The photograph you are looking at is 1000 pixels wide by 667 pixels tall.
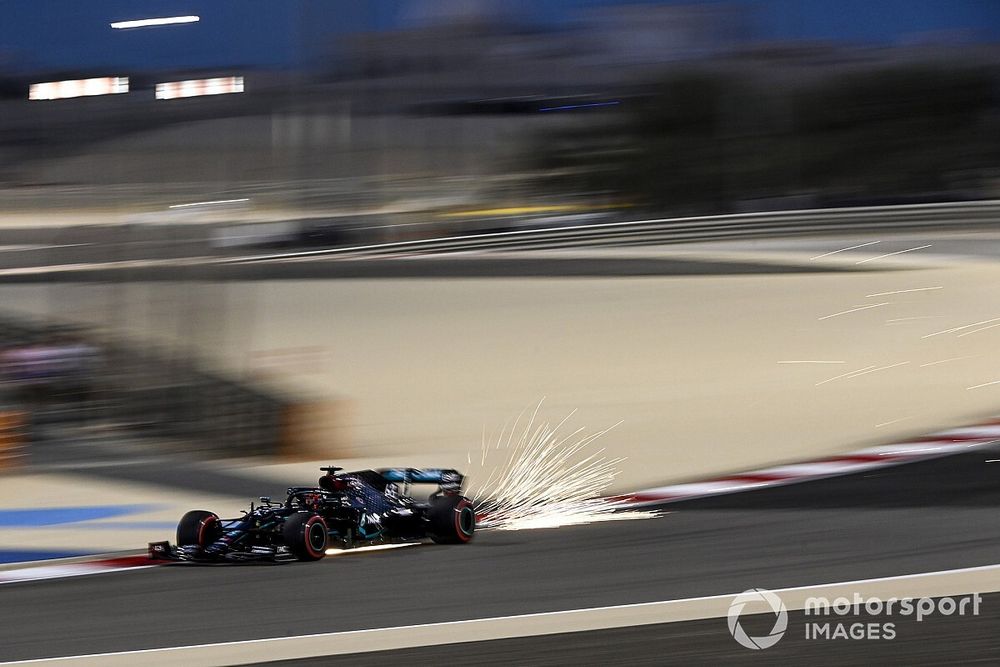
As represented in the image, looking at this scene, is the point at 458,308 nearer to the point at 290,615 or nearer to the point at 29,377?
the point at 29,377

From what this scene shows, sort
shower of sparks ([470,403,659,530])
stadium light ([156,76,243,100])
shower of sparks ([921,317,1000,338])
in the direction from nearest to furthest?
shower of sparks ([470,403,659,530]), shower of sparks ([921,317,1000,338]), stadium light ([156,76,243,100])

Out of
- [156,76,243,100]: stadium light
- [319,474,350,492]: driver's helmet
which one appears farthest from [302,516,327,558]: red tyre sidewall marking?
[156,76,243,100]: stadium light

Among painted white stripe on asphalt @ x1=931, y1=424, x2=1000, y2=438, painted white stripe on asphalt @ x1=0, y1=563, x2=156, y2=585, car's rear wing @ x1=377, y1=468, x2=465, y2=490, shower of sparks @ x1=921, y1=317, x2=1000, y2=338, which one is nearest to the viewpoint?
painted white stripe on asphalt @ x1=0, y1=563, x2=156, y2=585

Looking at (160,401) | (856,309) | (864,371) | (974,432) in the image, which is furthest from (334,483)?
Result: (856,309)

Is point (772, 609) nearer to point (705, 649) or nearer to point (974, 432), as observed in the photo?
point (705, 649)

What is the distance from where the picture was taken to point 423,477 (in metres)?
4.87

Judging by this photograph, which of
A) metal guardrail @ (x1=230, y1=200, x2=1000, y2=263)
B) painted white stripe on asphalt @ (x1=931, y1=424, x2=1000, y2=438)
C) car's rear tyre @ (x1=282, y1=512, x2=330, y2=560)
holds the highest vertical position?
metal guardrail @ (x1=230, y1=200, x2=1000, y2=263)

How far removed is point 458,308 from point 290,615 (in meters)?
11.0

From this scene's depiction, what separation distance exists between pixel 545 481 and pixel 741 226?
45.3 ft

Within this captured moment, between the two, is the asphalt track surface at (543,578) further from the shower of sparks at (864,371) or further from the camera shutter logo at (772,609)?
the shower of sparks at (864,371)

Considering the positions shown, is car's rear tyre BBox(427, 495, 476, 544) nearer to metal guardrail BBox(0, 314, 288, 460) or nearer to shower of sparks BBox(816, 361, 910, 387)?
metal guardrail BBox(0, 314, 288, 460)

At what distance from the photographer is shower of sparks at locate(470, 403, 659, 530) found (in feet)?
17.7

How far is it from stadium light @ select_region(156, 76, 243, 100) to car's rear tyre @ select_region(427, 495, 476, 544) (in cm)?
1048

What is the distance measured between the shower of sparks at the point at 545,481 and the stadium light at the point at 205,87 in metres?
6.82
